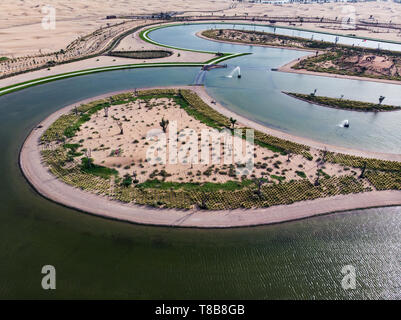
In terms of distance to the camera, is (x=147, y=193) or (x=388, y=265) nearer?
(x=388, y=265)

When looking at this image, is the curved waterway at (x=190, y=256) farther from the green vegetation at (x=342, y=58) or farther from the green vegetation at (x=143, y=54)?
the green vegetation at (x=143, y=54)

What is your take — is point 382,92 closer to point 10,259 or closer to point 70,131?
point 70,131

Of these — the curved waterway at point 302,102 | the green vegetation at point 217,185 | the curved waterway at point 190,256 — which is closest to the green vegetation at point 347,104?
the curved waterway at point 302,102

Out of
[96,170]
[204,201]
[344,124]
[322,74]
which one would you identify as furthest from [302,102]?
[96,170]

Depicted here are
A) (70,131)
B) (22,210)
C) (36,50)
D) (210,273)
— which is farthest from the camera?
(36,50)

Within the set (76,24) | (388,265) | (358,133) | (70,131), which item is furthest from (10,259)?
(76,24)

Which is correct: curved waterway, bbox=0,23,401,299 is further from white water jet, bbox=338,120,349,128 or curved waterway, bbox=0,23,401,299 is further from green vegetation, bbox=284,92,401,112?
green vegetation, bbox=284,92,401,112

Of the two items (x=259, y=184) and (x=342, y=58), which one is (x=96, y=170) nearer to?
(x=259, y=184)
